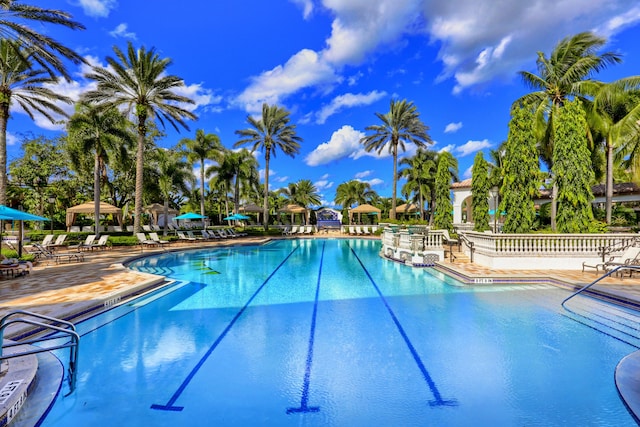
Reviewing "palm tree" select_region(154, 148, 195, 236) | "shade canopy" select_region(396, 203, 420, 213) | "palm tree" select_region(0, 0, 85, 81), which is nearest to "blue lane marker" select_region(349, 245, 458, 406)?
"palm tree" select_region(0, 0, 85, 81)

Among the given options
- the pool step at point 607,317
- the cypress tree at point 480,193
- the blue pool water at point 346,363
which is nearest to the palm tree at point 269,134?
the cypress tree at point 480,193

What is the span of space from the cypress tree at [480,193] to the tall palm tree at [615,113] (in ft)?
20.0

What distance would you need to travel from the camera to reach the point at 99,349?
5324 mm

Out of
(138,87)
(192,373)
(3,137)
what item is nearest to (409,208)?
(138,87)

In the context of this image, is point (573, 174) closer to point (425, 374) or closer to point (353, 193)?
point (425, 374)

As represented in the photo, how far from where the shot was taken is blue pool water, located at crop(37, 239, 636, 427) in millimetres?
3613

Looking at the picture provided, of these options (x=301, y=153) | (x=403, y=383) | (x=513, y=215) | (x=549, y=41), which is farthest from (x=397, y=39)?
(x=403, y=383)

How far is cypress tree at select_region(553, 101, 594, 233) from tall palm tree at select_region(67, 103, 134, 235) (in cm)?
2582

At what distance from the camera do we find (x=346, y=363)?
485 cm

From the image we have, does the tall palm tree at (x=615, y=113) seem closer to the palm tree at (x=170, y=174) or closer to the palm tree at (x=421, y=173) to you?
the palm tree at (x=421, y=173)

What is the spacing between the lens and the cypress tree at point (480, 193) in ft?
63.3

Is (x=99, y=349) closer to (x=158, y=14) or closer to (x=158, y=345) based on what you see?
(x=158, y=345)

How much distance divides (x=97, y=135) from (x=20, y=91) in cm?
740

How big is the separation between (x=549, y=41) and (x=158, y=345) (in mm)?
25294
